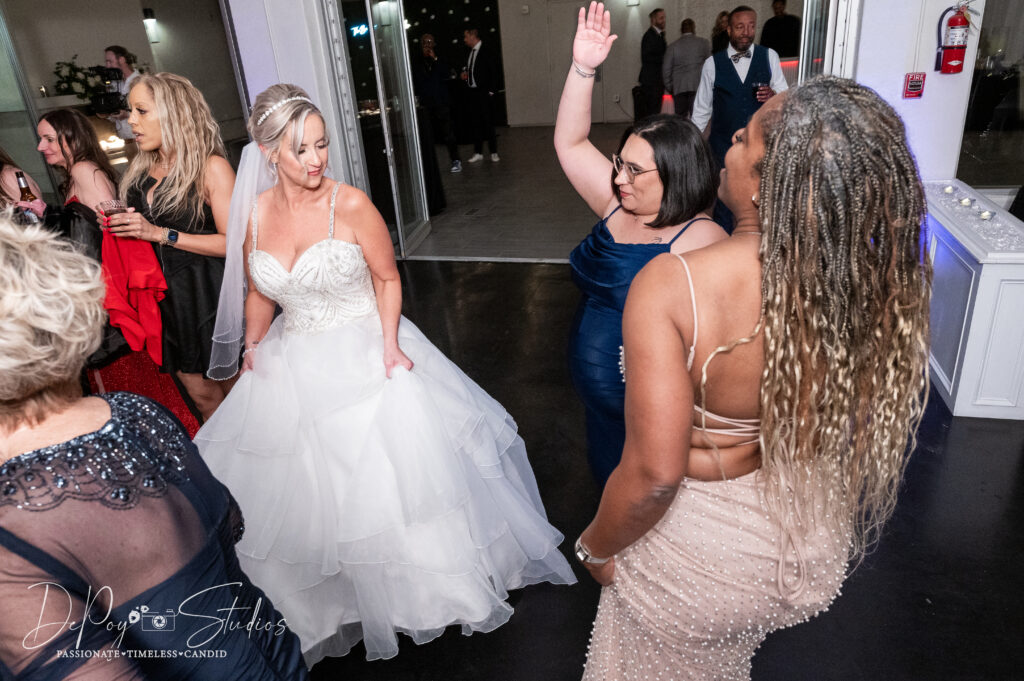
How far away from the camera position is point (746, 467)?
4.22ft

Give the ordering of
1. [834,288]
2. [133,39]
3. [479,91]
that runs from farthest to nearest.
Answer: [133,39] < [479,91] < [834,288]

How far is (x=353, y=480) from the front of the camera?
2082 mm

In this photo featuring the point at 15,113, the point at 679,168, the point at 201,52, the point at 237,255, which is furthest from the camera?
the point at 201,52

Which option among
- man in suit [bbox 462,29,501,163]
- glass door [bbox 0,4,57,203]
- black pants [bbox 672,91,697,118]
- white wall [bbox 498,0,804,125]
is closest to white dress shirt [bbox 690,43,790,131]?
black pants [bbox 672,91,697,118]

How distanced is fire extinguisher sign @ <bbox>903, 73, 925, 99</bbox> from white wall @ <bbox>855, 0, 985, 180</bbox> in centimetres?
2

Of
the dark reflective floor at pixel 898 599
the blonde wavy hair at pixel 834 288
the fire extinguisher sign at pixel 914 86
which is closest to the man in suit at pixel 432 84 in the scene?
the fire extinguisher sign at pixel 914 86

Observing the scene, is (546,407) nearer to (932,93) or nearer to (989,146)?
(932,93)

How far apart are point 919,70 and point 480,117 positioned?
295 inches

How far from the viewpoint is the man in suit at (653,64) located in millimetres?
9914

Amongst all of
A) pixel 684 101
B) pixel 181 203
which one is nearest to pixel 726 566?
pixel 181 203

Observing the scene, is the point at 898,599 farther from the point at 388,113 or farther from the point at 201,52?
the point at 201,52

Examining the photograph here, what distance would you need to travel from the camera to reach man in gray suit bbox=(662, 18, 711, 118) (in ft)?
24.0

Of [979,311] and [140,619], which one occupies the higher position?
[140,619]

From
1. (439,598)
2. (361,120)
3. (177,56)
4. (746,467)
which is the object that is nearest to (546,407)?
(439,598)
